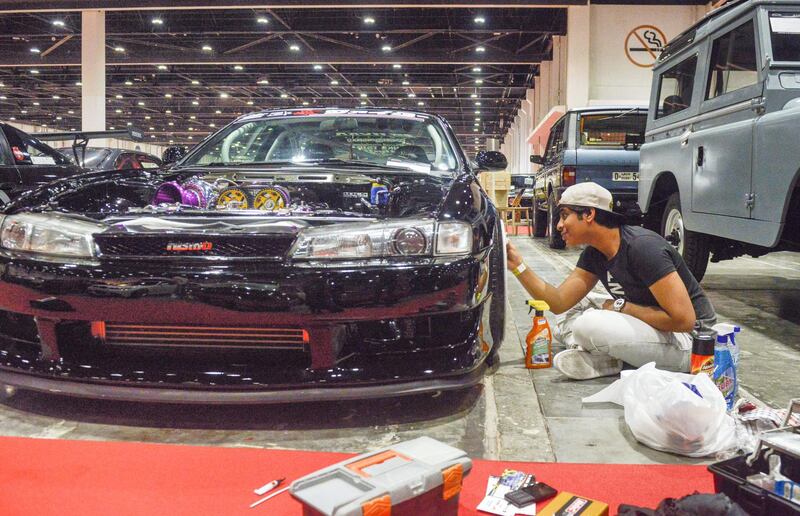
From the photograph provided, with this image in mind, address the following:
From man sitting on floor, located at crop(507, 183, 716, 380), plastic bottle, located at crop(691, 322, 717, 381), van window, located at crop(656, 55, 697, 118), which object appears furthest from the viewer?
van window, located at crop(656, 55, 697, 118)

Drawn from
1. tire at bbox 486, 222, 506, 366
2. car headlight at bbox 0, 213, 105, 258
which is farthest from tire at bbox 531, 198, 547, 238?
car headlight at bbox 0, 213, 105, 258

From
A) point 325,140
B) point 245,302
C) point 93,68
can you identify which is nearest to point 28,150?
point 325,140

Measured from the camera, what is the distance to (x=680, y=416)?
189 cm

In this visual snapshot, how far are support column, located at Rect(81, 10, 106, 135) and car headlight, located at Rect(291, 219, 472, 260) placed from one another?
13604 mm

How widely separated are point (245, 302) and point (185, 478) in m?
0.53

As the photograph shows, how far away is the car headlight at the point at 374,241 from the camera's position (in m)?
1.97

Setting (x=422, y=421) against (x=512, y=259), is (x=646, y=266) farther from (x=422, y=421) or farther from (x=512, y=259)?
(x=422, y=421)

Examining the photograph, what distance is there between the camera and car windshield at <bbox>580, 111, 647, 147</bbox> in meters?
7.02

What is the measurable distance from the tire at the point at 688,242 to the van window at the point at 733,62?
2.88ft

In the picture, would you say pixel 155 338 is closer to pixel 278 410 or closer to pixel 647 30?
pixel 278 410

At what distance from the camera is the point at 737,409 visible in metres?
2.16

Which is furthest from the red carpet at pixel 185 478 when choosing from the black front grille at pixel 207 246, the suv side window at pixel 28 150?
the suv side window at pixel 28 150

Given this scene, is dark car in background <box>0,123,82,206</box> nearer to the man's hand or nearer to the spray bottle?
the man's hand

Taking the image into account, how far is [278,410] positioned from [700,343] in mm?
1545
